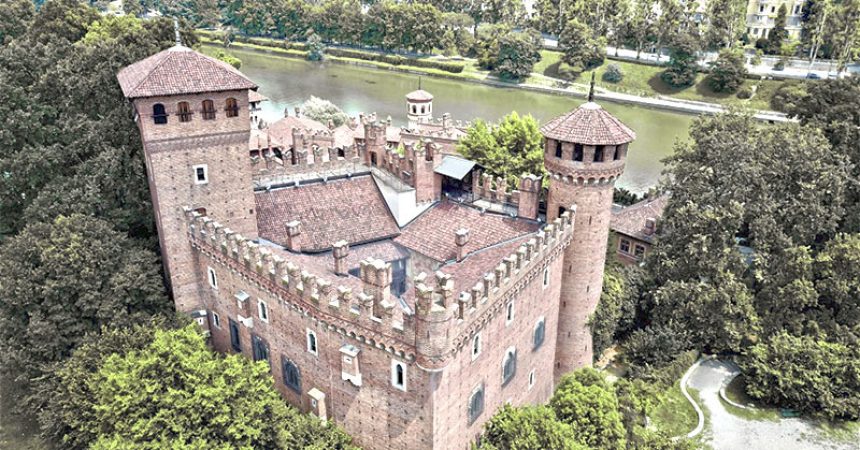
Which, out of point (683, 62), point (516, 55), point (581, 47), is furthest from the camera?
point (516, 55)

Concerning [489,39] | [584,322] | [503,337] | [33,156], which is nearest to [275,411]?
[503,337]

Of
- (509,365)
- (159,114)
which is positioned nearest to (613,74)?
(509,365)

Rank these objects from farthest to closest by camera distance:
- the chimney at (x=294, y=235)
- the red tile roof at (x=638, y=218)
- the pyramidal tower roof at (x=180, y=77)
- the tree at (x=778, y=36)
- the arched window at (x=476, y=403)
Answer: the tree at (x=778, y=36), the red tile roof at (x=638, y=218), the chimney at (x=294, y=235), the pyramidal tower roof at (x=180, y=77), the arched window at (x=476, y=403)

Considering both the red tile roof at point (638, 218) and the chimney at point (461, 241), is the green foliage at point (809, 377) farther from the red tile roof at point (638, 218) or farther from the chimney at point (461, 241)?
the chimney at point (461, 241)

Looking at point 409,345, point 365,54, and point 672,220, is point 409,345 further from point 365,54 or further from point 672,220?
point 365,54

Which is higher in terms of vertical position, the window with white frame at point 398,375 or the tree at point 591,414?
the window with white frame at point 398,375

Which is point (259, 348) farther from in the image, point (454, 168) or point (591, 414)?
point (591, 414)

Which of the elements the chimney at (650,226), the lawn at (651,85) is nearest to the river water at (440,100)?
the lawn at (651,85)
